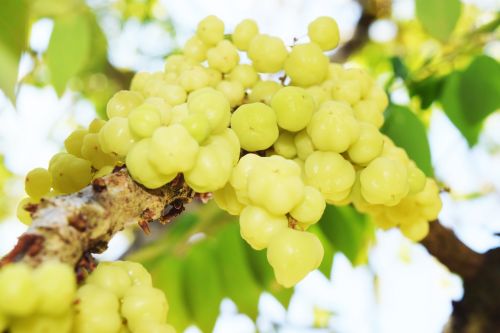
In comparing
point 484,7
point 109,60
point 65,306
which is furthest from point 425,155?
point 484,7

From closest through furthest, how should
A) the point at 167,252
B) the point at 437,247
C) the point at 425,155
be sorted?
the point at 425,155, the point at 437,247, the point at 167,252

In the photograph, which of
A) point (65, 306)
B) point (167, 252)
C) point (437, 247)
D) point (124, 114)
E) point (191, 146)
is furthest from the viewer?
point (167, 252)

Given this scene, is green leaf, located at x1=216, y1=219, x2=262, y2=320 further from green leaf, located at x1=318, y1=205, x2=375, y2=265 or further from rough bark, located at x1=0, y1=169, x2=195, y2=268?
rough bark, located at x1=0, y1=169, x2=195, y2=268

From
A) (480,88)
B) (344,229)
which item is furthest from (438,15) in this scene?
(344,229)

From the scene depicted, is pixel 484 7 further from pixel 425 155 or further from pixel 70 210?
pixel 70 210

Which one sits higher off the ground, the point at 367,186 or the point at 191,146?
the point at 191,146

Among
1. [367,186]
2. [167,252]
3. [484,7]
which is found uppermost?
[367,186]
